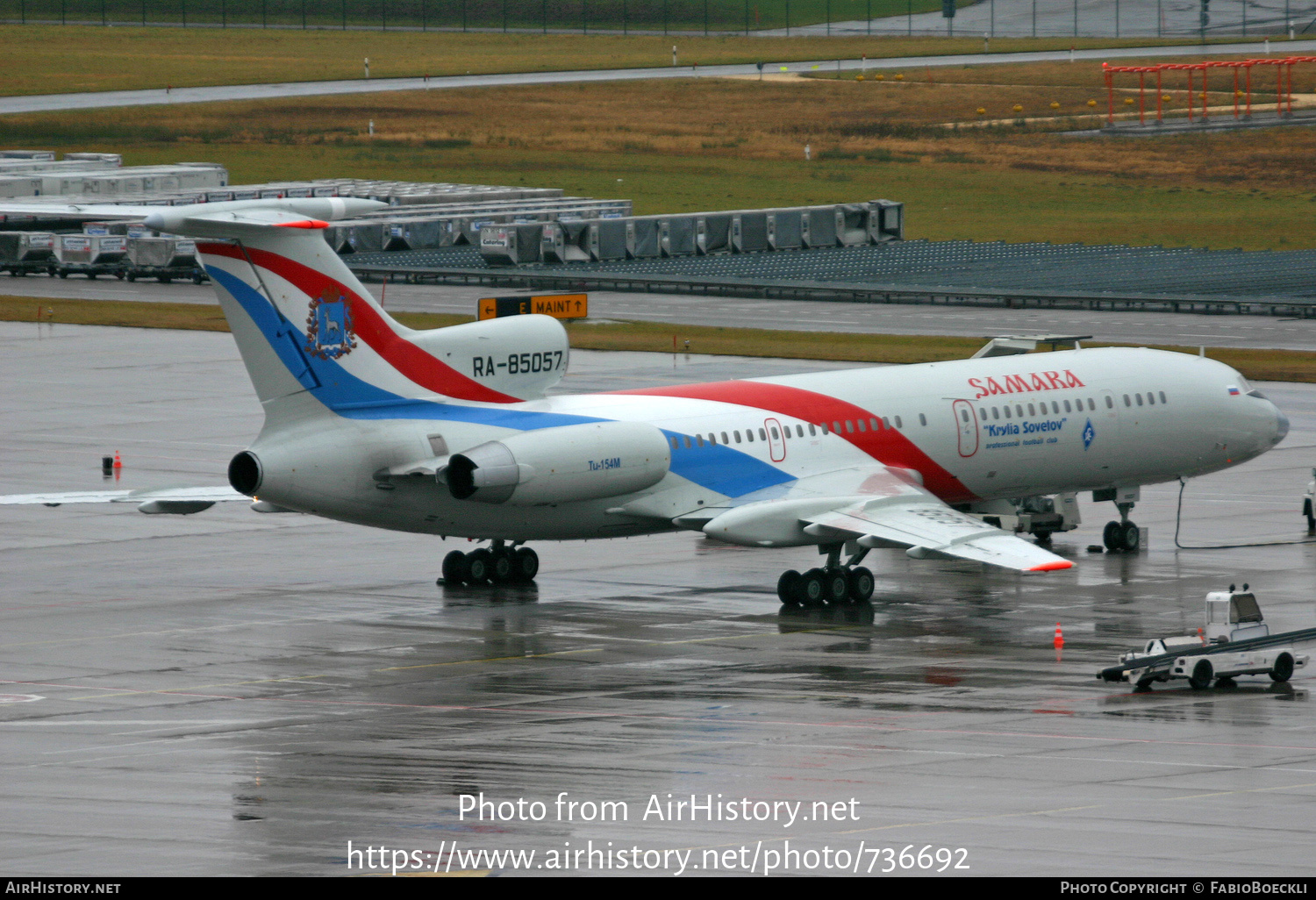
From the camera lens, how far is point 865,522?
3819 cm

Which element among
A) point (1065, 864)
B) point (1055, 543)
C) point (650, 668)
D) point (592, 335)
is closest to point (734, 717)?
point (650, 668)

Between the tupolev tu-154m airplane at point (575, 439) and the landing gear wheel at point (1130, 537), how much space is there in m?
0.04

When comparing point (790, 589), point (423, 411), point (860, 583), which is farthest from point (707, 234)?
point (423, 411)

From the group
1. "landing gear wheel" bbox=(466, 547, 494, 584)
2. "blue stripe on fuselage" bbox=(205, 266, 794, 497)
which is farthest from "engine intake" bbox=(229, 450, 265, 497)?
"landing gear wheel" bbox=(466, 547, 494, 584)

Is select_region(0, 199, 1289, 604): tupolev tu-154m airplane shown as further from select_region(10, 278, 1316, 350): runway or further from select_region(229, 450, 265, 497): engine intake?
select_region(10, 278, 1316, 350): runway

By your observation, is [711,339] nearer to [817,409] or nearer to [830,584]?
[817,409]

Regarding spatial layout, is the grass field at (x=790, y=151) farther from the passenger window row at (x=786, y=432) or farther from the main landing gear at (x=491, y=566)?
the main landing gear at (x=491, y=566)

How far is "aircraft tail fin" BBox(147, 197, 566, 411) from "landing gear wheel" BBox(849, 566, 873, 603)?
836 cm

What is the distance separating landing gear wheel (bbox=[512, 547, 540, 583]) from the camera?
41719 mm

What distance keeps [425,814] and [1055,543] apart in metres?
26.2

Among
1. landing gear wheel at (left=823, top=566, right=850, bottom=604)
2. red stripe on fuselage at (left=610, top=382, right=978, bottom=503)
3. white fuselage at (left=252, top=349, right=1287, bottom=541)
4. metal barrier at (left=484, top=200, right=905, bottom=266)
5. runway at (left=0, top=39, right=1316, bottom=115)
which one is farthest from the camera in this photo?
runway at (left=0, top=39, right=1316, bottom=115)

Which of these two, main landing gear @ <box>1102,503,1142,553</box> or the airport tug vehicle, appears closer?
the airport tug vehicle

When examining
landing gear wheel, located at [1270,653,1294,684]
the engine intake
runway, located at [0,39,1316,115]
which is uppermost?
runway, located at [0,39,1316,115]
